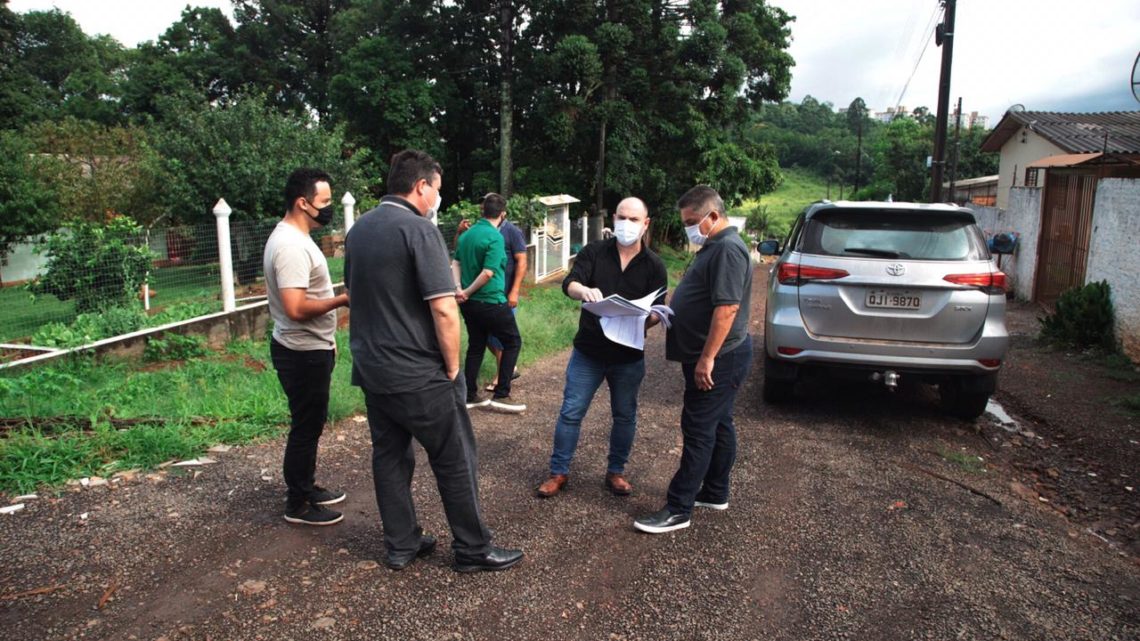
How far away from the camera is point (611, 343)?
3.85 meters

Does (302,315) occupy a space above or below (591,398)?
above

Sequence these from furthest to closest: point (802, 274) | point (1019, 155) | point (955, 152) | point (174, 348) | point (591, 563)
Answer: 1. point (955, 152)
2. point (1019, 155)
3. point (174, 348)
4. point (802, 274)
5. point (591, 563)

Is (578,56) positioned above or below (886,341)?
above

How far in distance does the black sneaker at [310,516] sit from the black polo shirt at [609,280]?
155cm

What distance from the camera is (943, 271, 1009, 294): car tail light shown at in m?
5.04

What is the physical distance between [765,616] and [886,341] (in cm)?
292

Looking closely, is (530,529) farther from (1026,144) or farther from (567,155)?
(1026,144)

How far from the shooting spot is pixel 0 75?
3312 cm

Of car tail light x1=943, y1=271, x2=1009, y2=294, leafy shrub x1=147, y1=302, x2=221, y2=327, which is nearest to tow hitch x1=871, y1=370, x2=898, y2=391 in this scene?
A: car tail light x1=943, y1=271, x2=1009, y2=294

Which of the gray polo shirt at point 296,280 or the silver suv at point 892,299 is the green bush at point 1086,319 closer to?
the silver suv at point 892,299

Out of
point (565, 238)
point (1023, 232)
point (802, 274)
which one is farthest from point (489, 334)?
point (565, 238)

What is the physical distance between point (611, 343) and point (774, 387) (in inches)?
100

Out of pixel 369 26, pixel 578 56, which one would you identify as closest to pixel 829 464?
pixel 578 56

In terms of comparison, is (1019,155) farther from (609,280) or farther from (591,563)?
(591,563)
